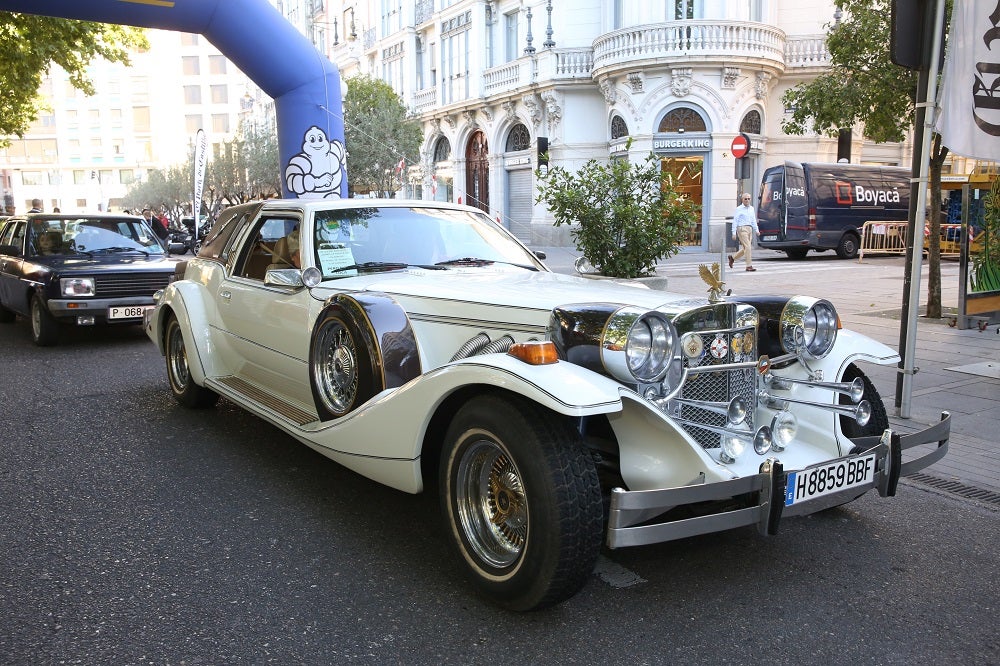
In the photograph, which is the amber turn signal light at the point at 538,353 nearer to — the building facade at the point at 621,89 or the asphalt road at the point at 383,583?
the asphalt road at the point at 383,583

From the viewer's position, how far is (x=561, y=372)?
281 centimetres

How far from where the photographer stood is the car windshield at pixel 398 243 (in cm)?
462

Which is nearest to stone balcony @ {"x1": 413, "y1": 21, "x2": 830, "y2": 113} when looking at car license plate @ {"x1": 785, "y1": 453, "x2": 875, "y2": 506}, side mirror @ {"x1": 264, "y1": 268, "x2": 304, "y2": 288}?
side mirror @ {"x1": 264, "y1": 268, "x2": 304, "y2": 288}

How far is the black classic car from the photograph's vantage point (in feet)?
29.2

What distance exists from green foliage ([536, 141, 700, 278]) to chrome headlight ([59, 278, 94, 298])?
5.43 m

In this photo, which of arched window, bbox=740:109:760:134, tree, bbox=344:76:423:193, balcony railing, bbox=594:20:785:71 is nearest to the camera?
balcony railing, bbox=594:20:785:71

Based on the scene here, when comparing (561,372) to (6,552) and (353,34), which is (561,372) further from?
(353,34)

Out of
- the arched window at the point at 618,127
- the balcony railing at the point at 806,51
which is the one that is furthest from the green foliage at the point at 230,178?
the balcony railing at the point at 806,51

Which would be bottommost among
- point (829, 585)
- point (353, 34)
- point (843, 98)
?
point (829, 585)

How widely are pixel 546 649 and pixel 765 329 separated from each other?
1807mm

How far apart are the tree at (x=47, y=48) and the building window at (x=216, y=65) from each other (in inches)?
3127

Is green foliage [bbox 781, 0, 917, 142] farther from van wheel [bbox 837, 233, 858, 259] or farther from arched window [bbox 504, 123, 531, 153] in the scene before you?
arched window [bbox 504, 123, 531, 153]

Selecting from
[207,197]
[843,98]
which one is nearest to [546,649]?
[843,98]

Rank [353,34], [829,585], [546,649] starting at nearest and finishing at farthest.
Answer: [546,649] < [829,585] < [353,34]
